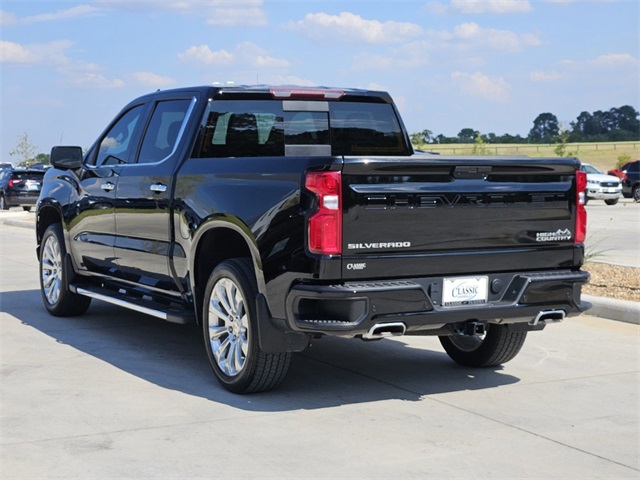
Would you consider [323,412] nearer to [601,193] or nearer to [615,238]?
[615,238]

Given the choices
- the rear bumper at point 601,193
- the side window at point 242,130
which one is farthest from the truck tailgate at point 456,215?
the rear bumper at point 601,193

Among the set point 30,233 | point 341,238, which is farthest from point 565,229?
point 30,233

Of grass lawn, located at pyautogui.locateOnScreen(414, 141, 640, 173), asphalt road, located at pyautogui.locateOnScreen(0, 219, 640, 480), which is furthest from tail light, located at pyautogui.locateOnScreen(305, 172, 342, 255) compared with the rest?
grass lawn, located at pyautogui.locateOnScreen(414, 141, 640, 173)

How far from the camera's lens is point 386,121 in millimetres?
8445

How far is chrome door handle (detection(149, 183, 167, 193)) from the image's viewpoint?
24.5 feet

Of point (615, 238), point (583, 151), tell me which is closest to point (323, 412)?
point (615, 238)

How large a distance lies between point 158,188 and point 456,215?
99.7 inches

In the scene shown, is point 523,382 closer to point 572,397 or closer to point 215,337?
point 572,397

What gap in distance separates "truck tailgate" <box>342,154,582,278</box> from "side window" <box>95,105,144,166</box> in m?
3.21

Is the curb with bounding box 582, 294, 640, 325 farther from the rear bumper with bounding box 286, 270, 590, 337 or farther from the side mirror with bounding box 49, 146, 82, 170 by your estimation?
the side mirror with bounding box 49, 146, 82, 170

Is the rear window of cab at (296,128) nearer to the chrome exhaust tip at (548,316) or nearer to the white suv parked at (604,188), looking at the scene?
the chrome exhaust tip at (548,316)

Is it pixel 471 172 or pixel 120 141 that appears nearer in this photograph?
pixel 471 172

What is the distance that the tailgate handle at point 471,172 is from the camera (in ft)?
20.1

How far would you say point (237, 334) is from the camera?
6.54m
